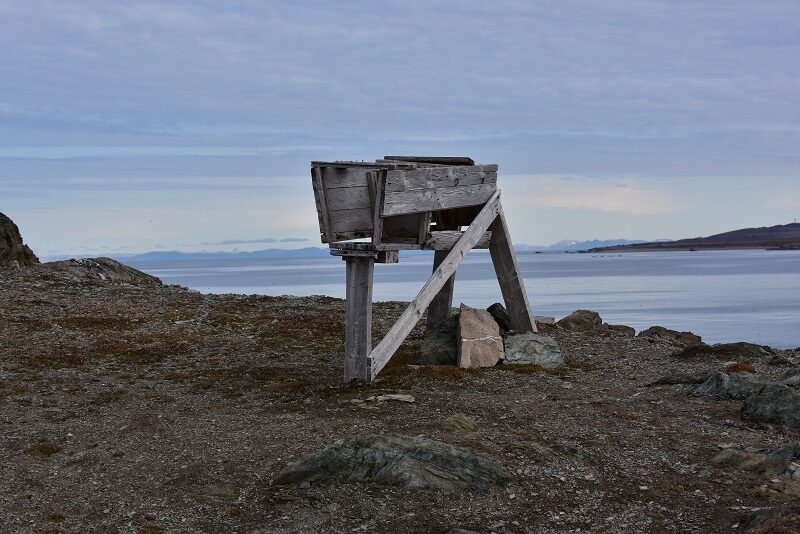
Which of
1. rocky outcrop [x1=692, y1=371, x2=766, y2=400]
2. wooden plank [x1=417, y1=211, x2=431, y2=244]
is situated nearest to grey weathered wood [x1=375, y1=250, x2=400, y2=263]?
wooden plank [x1=417, y1=211, x2=431, y2=244]

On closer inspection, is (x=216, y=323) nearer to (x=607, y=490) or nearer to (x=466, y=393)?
(x=466, y=393)

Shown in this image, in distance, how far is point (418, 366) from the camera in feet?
52.1

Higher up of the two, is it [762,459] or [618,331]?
[618,331]

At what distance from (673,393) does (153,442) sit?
8.26 m

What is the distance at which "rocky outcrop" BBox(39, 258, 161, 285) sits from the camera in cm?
3300

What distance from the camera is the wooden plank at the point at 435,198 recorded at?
14289 mm

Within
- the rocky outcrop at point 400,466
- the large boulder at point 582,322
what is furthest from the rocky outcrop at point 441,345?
the large boulder at point 582,322

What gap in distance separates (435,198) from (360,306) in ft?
8.65

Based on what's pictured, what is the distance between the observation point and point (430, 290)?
15258 millimetres

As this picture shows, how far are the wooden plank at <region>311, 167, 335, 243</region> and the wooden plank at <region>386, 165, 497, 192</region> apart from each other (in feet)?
3.62

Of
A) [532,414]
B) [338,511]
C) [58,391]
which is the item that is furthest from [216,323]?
[338,511]

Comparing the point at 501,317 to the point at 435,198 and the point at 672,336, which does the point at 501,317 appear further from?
the point at 672,336

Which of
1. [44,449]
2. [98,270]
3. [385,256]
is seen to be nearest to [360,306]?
[385,256]

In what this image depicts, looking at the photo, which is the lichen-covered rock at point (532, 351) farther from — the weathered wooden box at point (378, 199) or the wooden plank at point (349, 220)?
the wooden plank at point (349, 220)
